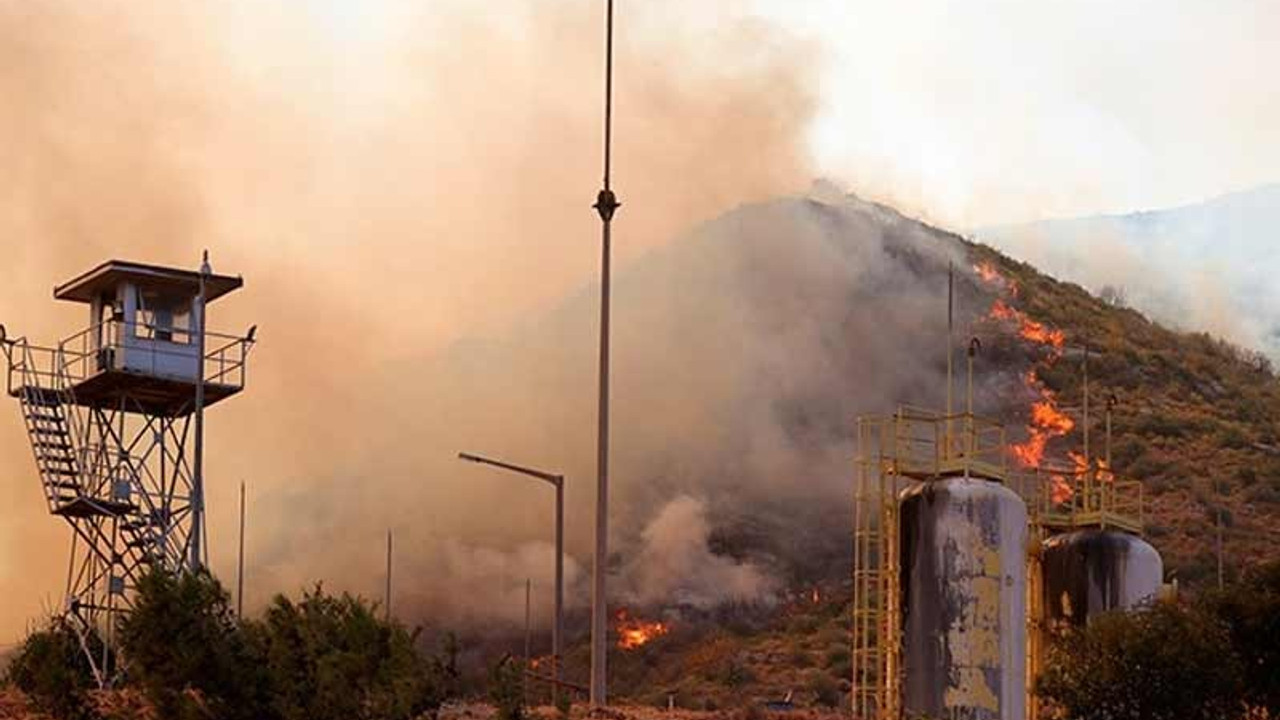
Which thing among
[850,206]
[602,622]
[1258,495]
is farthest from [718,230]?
[602,622]

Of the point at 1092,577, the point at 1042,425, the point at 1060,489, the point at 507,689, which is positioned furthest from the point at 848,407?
the point at 507,689

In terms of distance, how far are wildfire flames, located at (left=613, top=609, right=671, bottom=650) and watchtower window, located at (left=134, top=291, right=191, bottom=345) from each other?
139ft

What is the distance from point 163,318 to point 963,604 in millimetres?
19073

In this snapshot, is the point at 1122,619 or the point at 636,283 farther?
the point at 636,283

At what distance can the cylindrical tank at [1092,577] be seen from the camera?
2172 inches

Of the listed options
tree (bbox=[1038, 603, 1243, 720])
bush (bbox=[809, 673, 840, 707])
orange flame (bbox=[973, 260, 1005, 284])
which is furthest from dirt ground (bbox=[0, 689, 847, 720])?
orange flame (bbox=[973, 260, 1005, 284])

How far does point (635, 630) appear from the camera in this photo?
9838 cm

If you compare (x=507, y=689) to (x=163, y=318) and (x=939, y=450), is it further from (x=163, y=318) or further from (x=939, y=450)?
(x=163, y=318)

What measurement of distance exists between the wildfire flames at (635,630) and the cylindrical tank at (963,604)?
46.9 m

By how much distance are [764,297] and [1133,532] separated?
66358 mm

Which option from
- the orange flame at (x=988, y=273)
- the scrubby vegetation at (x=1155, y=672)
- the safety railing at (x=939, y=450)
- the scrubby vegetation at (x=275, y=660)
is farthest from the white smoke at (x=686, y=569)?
the scrubby vegetation at (x=275, y=660)

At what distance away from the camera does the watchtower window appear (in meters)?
55.9

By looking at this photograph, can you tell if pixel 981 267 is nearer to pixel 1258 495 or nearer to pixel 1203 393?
pixel 1203 393

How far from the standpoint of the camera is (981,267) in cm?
14188
